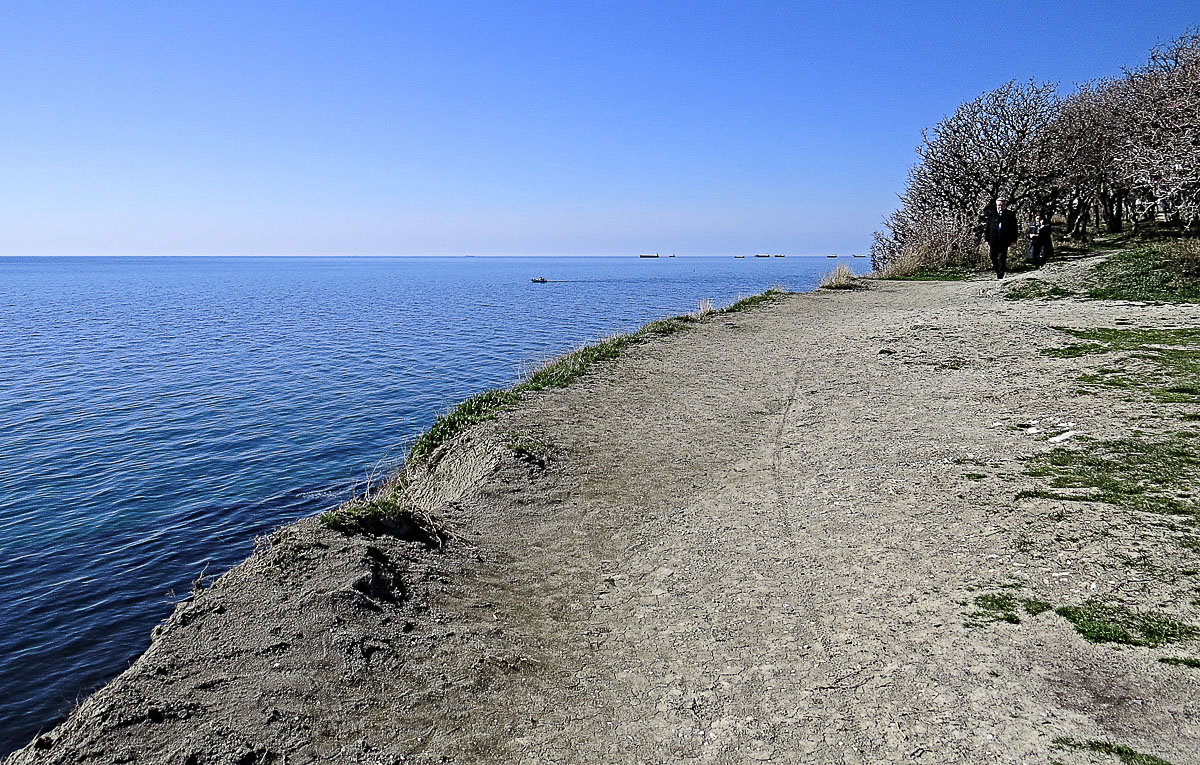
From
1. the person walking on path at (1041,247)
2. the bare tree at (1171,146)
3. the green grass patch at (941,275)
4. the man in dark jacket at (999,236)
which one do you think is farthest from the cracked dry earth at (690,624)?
the green grass patch at (941,275)

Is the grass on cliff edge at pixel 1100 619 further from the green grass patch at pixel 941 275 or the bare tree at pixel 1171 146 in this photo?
the green grass patch at pixel 941 275

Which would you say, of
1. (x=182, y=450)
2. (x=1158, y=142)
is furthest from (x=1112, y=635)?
(x=1158, y=142)

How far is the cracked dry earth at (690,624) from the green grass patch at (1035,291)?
44.0ft

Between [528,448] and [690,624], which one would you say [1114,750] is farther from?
[528,448]

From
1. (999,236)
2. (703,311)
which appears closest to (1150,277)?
(999,236)

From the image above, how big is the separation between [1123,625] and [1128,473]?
3.00m

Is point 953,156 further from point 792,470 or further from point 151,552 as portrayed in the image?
point 151,552

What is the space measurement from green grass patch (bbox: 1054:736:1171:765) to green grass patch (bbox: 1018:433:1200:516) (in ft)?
10.8

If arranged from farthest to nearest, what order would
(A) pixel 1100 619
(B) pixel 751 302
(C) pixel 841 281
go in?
(C) pixel 841 281 < (B) pixel 751 302 < (A) pixel 1100 619

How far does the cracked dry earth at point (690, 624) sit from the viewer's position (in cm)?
395

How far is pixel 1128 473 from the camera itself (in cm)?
704

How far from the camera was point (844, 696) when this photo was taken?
14.1 feet

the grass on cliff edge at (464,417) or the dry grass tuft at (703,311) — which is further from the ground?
the dry grass tuft at (703,311)

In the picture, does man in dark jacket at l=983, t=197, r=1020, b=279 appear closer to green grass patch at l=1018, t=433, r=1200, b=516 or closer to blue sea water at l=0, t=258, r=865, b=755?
blue sea water at l=0, t=258, r=865, b=755
